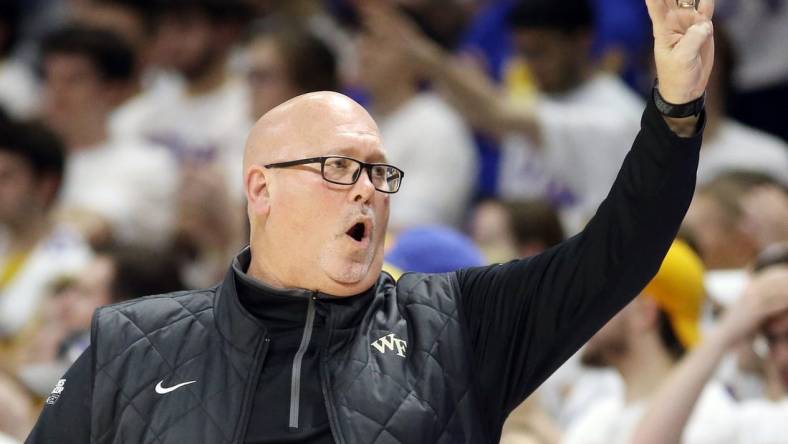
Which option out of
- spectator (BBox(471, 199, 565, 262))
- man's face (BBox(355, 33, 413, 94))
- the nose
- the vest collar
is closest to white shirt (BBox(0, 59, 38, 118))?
man's face (BBox(355, 33, 413, 94))

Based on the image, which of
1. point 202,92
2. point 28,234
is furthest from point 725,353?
point 202,92

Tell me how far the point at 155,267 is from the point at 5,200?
4.76 feet

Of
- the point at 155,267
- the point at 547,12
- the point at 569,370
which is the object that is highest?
the point at 547,12

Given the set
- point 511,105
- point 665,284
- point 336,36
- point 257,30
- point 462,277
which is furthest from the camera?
point 336,36

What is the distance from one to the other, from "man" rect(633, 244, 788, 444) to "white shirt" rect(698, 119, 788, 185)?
6.26 feet

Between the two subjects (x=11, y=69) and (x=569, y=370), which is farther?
(x=11, y=69)

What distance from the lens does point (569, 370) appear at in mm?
5602

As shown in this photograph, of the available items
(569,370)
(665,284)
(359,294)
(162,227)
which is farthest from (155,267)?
(359,294)

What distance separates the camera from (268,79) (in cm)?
693

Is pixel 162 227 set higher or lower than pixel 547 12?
lower

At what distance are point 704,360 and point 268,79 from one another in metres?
3.30

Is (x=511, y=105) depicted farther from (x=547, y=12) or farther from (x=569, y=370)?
(x=569, y=370)

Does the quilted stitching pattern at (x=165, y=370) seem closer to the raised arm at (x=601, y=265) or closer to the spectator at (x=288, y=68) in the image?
the raised arm at (x=601, y=265)

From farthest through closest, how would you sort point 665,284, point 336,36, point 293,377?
1. point 336,36
2. point 665,284
3. point 293,377
